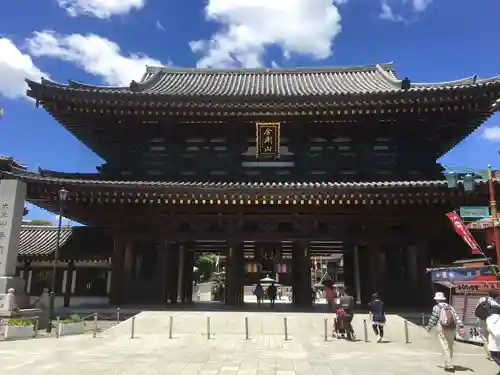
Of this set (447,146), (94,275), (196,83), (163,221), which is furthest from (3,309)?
(447,146)

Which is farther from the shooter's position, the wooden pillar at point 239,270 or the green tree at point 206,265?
the green tree at point 206,265

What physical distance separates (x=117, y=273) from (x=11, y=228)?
4839 millimetres

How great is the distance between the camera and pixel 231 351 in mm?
11555

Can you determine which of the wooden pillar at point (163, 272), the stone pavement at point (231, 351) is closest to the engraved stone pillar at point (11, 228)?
the stone pavement at point (231, 351)

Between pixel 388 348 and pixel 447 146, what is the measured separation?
43.8 feet

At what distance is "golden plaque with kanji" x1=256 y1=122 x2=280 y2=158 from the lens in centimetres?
1903

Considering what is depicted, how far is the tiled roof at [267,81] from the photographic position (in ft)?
73.0

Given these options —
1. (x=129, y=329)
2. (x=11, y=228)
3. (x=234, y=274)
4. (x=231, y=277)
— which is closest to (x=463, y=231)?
(x=234, y=274)

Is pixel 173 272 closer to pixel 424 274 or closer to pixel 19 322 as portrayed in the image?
pixel 19 322

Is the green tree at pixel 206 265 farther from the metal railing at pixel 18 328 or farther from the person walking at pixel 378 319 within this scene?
the person walking at pixel 378 319

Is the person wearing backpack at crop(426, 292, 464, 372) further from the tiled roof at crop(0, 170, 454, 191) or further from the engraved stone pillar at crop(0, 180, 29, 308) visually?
the engraved stone pillar at crop(0, 180, 29, 308)

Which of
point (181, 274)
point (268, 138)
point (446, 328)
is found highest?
point (268, 138)

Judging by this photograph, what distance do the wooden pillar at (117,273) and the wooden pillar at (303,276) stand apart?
827cm

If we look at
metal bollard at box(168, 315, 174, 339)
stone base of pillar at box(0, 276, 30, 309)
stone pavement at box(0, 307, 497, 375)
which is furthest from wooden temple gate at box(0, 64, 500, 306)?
stone base of pillar at box(0, 276, 30, 309)
